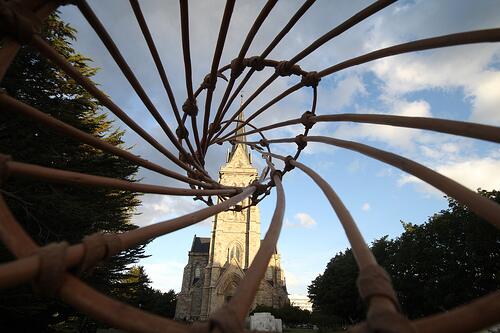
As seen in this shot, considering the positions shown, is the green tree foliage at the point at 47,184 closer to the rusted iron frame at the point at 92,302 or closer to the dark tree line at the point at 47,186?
the dark tree line at the point at 47,186

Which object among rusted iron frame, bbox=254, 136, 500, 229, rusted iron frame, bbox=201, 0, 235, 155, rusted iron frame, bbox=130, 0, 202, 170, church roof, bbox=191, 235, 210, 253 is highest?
church roof, bbox=191, 235, 210, 253

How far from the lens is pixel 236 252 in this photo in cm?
3881

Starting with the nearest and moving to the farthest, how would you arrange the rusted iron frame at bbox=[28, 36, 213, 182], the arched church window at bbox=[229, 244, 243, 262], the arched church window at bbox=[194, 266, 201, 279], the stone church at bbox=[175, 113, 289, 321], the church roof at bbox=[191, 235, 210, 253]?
the rusted iron frame at bbox=[28, 36, 213, 182] < the stone church at bbox=[175, 113, 289, 321] < the arched church window at bbox=[229, 244, 243, 262] < the arched church window at bbox=[194, 266, 201, 279] < the church roof at bbox=[191, 235, 210, 253]

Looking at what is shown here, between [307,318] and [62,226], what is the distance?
94.7 ft

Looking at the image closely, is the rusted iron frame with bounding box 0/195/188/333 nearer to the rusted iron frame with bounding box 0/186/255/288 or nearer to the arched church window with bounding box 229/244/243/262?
the rusted iron frame with bounding box 0/186/255/288

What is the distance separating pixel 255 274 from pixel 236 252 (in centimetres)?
3965

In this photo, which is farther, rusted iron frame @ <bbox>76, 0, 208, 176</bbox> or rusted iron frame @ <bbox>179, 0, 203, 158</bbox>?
rusted iron frame @ <bbox>179, 0, 203, 158</bbox>

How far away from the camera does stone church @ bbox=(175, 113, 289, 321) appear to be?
3609 cm

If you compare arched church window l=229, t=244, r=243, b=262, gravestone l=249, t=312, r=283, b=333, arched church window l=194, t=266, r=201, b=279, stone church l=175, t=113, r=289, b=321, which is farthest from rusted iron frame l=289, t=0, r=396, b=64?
arched church window l=194, t=266, r=201, b=279

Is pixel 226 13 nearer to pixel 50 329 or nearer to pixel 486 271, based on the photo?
pixel 50 329

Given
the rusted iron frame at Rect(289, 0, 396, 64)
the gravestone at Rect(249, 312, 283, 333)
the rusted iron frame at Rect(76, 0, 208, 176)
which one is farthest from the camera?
the gravestone at Rect(249, 312, 283, 333)

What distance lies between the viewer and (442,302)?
21.9 m

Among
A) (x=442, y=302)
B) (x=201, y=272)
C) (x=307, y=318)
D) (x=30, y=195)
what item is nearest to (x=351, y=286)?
(x=307, y=318)

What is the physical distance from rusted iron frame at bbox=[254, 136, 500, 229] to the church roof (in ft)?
172
